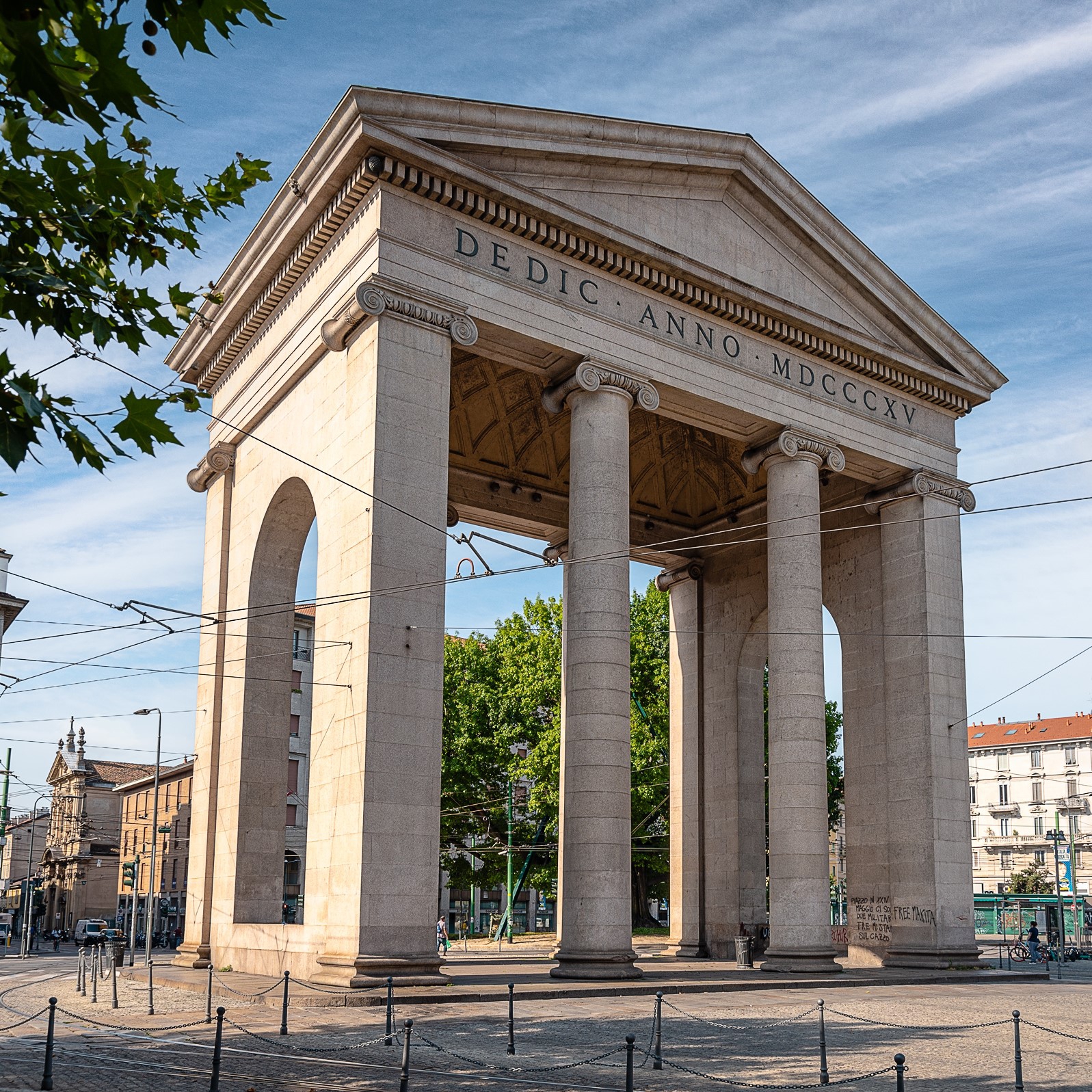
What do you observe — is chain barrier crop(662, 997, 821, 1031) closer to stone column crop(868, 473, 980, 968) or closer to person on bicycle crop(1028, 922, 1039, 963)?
stone column crop(868, 473, 980, 968)

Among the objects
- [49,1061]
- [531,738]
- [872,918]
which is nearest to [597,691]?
[872,918]

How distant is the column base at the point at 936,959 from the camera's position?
1242 inches

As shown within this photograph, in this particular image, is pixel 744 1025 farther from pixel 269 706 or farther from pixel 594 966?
pixel 269 706

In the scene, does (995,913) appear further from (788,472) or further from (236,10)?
(236,10)

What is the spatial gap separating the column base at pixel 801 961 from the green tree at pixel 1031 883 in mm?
73587

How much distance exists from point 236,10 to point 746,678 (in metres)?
34.3

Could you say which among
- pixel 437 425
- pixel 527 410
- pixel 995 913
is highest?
pixel 527 410

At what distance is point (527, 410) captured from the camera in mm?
38031

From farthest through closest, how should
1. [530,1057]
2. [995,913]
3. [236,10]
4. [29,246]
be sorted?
[995,913], [530,1057], [29,246], [236,10]

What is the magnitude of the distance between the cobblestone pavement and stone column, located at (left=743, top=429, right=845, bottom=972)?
445 centimetres

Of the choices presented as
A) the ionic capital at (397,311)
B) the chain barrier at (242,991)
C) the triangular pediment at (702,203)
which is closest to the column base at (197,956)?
the chain barrier at (242,991)

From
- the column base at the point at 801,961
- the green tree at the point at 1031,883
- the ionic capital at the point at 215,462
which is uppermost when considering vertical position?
the ionic capital at the point at 215,462

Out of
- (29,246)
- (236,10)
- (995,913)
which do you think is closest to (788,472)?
(29,246)

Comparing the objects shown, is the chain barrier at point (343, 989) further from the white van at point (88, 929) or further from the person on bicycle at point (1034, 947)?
the white van at point (88, 929)
